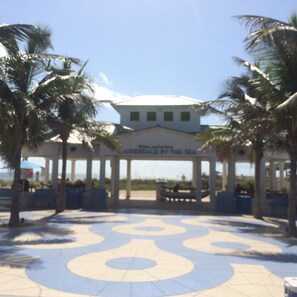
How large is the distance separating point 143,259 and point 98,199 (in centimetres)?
1234

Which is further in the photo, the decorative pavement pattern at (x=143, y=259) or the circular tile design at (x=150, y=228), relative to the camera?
the circular tile design at (x=150, y=228)

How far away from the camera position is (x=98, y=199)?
2092 centimetres

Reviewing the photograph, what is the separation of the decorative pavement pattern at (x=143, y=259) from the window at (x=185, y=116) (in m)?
10.5

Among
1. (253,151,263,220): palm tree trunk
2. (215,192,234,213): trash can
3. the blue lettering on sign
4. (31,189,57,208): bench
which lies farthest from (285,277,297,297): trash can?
(31,189,57,208): bench

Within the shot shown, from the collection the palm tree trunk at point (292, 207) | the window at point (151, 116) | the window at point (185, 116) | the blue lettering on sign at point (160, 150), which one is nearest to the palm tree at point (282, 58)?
the palm tree trunk at point (292, 207)

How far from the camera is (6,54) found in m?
11.4

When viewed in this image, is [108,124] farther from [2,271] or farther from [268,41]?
[2,271]

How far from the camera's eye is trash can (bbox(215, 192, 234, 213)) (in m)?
20.4

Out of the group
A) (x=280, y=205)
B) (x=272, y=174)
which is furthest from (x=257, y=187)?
(x=272, y=174)

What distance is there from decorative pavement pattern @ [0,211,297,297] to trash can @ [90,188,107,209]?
5.78 m

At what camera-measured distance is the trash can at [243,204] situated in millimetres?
20031

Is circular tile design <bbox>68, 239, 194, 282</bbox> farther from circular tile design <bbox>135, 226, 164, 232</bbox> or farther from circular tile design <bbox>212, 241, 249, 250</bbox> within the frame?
circular tile design <bbox>135, 226, 164, 232</bbox>

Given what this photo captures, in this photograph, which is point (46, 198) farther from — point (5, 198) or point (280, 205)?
point (280, 205)

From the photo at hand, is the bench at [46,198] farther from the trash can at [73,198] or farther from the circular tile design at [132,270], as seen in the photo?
the circular tile design at [132,270]
